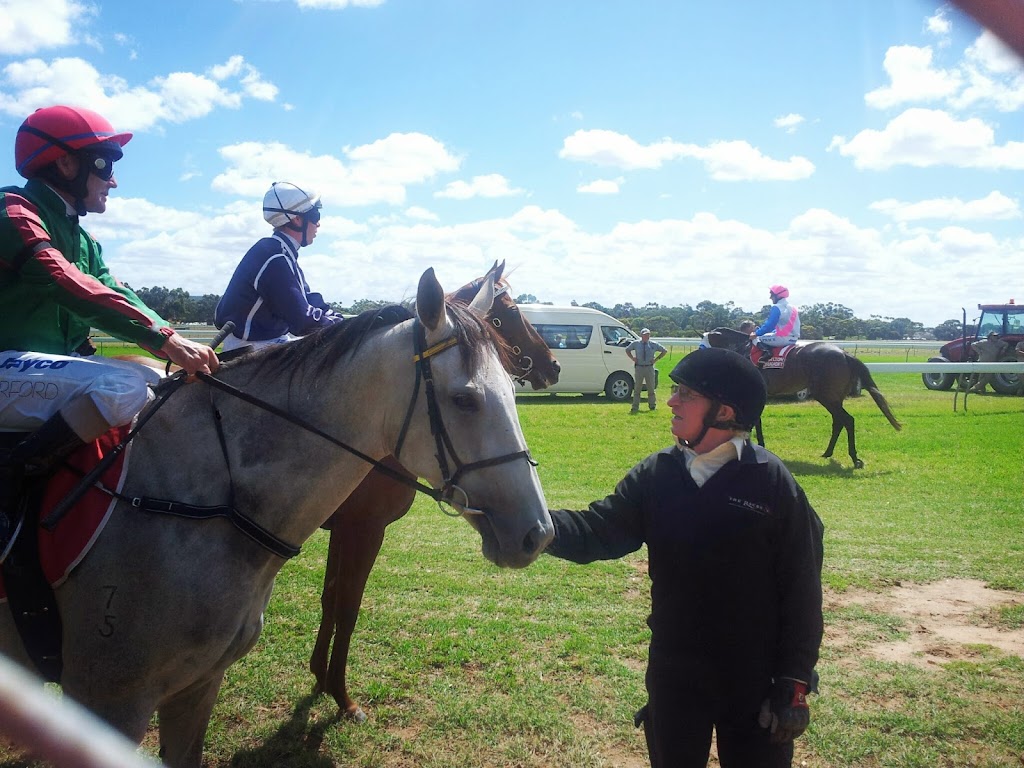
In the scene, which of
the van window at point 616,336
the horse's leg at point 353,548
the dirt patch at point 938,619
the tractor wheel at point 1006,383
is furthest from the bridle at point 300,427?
the tractor wheel at point 1006,383

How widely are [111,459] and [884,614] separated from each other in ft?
18.6

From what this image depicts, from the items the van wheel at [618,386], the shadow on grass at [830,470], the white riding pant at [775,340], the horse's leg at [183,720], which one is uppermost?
the white riding pant at [775,340]

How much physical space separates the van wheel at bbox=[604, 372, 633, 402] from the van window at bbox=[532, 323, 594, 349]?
4.76 feet

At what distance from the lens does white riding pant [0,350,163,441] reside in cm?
230

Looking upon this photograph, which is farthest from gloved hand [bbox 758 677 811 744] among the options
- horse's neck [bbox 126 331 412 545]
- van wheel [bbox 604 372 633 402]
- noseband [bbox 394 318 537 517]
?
van wheel [bbox 604 372 633 402]

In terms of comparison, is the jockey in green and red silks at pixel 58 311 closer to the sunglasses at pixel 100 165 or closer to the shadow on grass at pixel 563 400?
the sunglasses at pixel 100 165

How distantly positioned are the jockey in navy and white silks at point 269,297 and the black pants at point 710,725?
2.46 m

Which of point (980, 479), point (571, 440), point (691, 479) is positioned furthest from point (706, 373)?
point (571, 440)

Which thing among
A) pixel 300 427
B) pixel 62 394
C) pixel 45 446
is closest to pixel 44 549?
pixel 45 446

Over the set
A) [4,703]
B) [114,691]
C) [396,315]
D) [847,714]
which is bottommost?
[847,714]

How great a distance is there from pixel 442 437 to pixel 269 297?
71.8 inches

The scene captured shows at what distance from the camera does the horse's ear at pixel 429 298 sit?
2410 mm

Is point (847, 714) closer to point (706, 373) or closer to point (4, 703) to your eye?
point (706, 373)

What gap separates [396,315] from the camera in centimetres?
275
